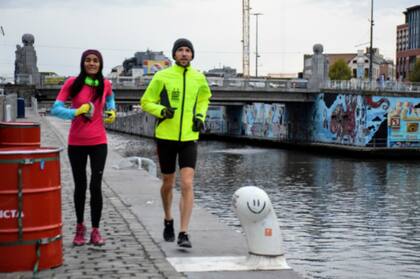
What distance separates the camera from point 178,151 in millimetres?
6945

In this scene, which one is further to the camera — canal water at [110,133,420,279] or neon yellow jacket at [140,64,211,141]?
canal water at [110,133,420,279]

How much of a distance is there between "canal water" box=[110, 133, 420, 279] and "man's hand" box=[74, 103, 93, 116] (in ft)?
18.1

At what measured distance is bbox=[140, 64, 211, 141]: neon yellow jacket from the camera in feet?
22.4

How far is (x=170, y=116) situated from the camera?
22.0ft

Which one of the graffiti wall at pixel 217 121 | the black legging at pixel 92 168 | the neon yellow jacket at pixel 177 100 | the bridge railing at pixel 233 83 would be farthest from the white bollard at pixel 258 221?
the graffiti wall at pixel 217 121

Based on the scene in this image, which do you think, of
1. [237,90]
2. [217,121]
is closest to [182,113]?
[237,90]

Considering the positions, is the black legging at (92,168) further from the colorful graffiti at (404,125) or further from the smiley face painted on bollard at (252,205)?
the colorful graffiti at (404,125)

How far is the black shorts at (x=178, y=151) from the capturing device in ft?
22.5

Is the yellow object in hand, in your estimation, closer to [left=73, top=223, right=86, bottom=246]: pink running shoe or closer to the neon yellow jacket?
the neon yellow jacket

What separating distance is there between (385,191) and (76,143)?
21836 mm

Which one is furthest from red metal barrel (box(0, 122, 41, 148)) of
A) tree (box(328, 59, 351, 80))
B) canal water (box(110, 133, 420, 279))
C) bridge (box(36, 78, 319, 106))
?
tree (box(328, 59, 351, 80))

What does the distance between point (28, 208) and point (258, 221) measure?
206 cm

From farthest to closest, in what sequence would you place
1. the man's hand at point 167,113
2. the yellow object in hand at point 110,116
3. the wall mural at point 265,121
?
1. the wall mural at point 265,121
2. the yellow object in hand at point 110,116
3. the man's hand at point 167,113

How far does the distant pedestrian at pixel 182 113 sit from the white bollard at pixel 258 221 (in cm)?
72
